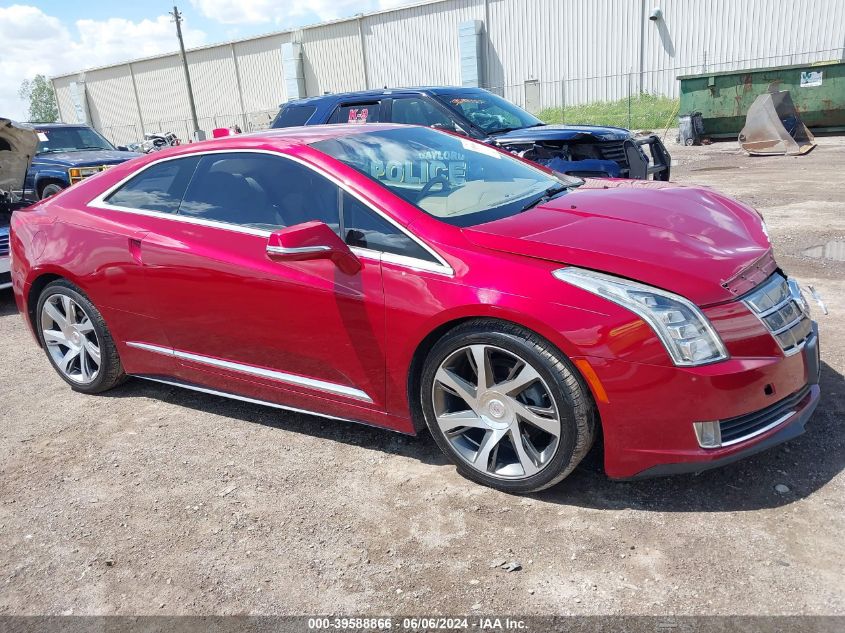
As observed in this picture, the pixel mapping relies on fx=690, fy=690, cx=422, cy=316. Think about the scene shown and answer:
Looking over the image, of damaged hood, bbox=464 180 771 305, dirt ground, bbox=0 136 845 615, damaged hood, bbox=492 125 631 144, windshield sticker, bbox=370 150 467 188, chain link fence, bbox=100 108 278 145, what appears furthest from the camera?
chain link fence, bbox=100 108 278 145

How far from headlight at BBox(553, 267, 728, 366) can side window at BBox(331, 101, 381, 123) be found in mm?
6166

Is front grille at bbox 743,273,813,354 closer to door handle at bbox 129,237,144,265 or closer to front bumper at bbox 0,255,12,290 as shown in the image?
door handle at bbox 129,237,144,265

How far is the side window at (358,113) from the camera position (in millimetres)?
8234

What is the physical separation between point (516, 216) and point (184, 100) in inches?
1898

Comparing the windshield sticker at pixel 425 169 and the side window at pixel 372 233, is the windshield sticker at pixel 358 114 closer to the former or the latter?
the windshield sticker at pixel 425 169

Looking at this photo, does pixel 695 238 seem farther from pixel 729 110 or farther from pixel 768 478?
pixel 729 110

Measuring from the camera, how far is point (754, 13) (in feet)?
86.4

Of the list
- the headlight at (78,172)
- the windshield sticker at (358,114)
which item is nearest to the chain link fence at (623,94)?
the windshield sticker at (358,114)

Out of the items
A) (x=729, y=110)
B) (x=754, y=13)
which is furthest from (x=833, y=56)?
(x=729, y=110)

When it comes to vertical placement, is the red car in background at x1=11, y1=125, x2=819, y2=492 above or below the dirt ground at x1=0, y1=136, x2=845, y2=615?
above

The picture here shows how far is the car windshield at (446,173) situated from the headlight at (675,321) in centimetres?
84

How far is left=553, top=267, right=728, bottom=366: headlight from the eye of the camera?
2531 millimetres

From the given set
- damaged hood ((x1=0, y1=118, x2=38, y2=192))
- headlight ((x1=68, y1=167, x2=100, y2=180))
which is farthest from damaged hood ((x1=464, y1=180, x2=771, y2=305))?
headlight ((x1=68, y1=167, x2=100, y2=180))

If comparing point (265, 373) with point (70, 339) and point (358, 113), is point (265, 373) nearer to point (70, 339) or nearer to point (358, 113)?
point (70, 339)
